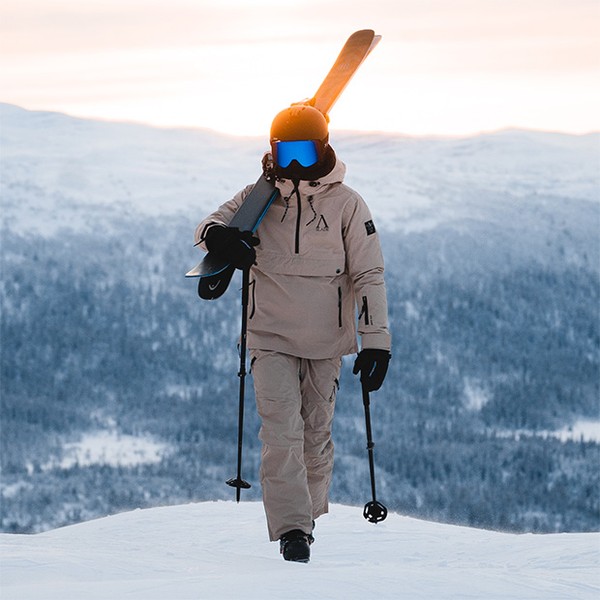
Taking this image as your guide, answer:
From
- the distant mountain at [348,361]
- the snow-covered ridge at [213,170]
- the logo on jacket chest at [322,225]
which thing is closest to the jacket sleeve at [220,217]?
the logo on jacket chest at [322,225]

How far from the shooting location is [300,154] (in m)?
5.60

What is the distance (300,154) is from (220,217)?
57 cm

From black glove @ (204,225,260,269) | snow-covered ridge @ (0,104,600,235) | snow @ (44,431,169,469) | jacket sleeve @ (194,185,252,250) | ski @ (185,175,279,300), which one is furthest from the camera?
snow-covered ridge @ (0,104,600,235)

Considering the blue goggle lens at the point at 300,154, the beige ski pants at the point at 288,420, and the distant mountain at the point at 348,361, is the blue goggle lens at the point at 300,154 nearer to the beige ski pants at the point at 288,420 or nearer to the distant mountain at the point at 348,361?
the beige ski pants at the point at 288,420

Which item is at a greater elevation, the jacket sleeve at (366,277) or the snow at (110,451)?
the jacket sleeve at (366,277)

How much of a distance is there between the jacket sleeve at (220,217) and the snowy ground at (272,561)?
166 cm

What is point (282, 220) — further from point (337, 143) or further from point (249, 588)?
point (337, 143)

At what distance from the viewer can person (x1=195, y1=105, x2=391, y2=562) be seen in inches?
218

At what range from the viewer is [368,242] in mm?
5633

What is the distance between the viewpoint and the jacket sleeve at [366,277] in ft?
18.4

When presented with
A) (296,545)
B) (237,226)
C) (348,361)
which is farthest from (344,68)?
(348,361)

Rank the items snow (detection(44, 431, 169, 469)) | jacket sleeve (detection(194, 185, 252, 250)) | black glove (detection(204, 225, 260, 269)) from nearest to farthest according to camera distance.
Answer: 1. black glove (detection(204, 225, 260, 269))
2. jacket sleeve (detection(194, 185, 252, 250))
3. snow (detection(44, 431, 169, 469))

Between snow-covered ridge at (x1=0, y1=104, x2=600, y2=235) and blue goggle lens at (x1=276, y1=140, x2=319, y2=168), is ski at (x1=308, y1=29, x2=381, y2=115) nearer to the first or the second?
blue goggle lens at (x1=276, y1=140, x2=319, y2=168)

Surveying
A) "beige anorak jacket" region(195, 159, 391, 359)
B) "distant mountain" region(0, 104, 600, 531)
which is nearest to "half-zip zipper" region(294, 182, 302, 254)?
"beige anorak jacket" region(195, 159, 391, 359)
